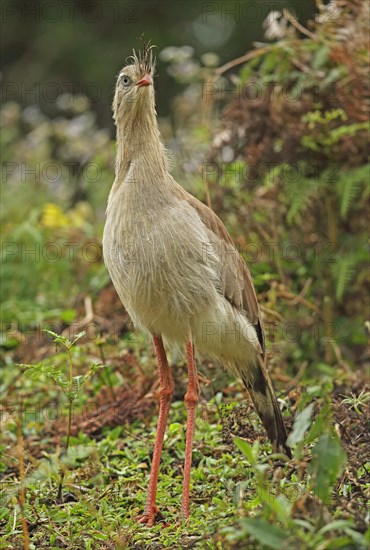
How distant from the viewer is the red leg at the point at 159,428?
3.93 metres

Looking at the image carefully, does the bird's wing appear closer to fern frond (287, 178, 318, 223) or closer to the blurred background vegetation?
the blurred background vegetation

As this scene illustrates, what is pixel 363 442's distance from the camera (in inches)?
157

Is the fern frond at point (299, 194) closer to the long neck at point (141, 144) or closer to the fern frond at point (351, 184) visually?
the fern frond at point (351, 184)

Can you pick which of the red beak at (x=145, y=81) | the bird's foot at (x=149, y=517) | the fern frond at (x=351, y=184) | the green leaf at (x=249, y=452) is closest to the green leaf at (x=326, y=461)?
the green leaf at (x=249, y=452)

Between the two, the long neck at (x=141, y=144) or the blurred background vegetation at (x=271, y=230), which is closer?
the long neck at (x=141, y=144)

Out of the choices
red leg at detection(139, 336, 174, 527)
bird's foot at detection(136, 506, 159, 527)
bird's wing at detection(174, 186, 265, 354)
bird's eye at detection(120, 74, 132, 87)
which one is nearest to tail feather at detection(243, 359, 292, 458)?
bird's wing at detection(174, 186, 265, 354)

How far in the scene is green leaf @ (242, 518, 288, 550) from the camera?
2.59m

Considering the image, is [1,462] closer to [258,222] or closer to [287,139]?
[258,222]

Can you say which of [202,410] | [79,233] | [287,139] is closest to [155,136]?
[202,410]

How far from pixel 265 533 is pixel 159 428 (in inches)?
64.7

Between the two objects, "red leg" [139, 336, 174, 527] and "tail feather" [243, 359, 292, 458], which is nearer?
"red leg" [139, 336, 174, 527]

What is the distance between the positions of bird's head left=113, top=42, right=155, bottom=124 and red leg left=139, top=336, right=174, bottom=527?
115cm

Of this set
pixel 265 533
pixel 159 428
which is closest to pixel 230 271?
pixel 159 428

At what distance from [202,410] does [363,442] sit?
123 cm
